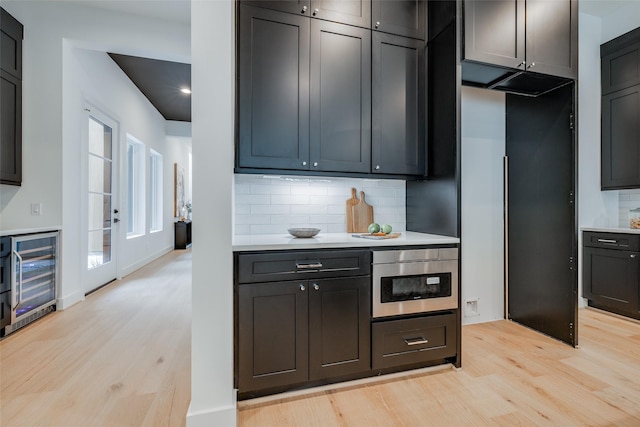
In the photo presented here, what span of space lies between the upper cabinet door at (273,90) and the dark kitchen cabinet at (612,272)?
10.7 feet

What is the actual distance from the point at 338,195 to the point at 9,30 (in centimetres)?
363

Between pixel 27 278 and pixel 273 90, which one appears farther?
pixel 27 278

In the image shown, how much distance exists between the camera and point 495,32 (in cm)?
229

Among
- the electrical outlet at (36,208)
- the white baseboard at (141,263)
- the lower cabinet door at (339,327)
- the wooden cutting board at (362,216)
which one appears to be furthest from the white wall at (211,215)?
the white baseboard at (141,263)

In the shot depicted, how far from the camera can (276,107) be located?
2.08m

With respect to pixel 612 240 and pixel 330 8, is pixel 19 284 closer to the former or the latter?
pixel 330 8

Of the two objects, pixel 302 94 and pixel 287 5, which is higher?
pixel 287 5

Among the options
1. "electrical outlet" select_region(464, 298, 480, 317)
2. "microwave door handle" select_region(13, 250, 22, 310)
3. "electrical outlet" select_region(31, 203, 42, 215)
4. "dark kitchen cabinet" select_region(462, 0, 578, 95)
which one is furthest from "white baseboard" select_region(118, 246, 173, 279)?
"dark kitchen cabinet" select_region(462, 0, 578, 95)

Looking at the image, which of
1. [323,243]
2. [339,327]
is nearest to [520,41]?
[323,243]

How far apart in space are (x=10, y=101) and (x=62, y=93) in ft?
1.48

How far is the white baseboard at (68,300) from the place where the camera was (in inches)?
132

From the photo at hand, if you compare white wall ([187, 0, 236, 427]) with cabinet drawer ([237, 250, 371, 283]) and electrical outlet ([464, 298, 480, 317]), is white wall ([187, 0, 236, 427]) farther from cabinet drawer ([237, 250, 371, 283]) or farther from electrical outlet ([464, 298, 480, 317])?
electrical outlet ([464, 298, 480, 317])

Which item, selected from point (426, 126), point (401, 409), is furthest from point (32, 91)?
point (401, 409)

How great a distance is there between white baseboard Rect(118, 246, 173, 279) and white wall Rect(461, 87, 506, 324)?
496cm
